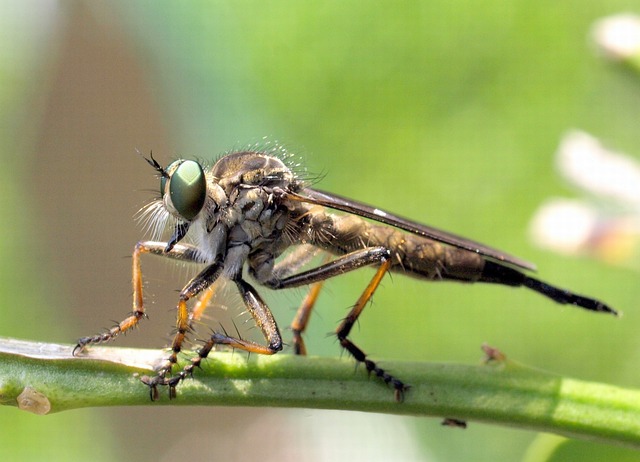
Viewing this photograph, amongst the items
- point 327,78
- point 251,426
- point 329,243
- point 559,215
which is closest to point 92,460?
point 251,426

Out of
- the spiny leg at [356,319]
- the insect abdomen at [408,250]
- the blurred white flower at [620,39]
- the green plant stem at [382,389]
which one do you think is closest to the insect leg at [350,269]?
the spiny leg at [356,319]

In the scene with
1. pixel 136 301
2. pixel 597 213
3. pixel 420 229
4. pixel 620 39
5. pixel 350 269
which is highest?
pixel 620 39

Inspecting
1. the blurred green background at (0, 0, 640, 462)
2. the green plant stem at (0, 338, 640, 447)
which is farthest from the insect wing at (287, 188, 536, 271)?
the blurred green background at (0, 0, 640, 462)

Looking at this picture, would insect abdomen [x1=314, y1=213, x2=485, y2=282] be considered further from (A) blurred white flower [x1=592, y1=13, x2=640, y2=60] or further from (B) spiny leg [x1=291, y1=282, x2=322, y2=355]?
(A) blurred white flower [x1=592, y1=13, x2=640, y2=60]

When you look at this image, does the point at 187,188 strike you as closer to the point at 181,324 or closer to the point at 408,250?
the point at 181,324

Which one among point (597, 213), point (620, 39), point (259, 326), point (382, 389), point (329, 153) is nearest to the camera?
point (382, 389)

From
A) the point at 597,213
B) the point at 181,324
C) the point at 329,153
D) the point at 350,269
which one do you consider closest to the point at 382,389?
the point at 181,324
